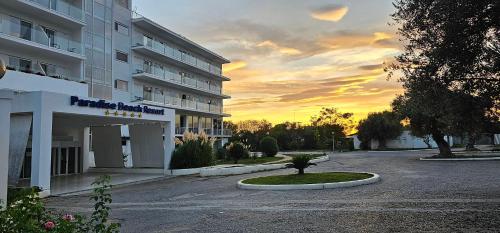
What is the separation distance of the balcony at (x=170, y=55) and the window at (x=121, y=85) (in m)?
3.94

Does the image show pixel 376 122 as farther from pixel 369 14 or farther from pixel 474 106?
pixel 474 106

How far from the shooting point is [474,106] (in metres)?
10.2

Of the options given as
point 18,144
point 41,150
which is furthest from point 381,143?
point 41,150

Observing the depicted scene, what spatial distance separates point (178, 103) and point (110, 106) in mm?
28945

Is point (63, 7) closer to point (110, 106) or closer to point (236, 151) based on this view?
point (110, 106)

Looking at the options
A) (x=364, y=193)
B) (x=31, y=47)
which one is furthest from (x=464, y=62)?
(x=31, y=47)

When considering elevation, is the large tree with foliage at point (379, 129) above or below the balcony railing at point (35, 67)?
below

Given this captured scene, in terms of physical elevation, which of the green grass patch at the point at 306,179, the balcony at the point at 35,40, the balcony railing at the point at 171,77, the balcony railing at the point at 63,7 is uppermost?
the balcony railing at the point at 63,7

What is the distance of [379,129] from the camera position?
70188 millimetres

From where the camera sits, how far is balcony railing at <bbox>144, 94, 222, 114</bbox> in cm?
4862

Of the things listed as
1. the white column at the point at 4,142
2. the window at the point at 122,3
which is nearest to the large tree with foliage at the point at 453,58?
the white column at the point at 4,142

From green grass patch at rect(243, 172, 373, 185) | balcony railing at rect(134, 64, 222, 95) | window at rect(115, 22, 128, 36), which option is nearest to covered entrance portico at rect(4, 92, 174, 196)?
green grass patch at rect(243, 172, 373, 185)

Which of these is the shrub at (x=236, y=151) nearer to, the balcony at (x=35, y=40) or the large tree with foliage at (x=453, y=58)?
the balcony at (x=35, y=40)

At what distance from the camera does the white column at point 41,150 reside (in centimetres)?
1800
